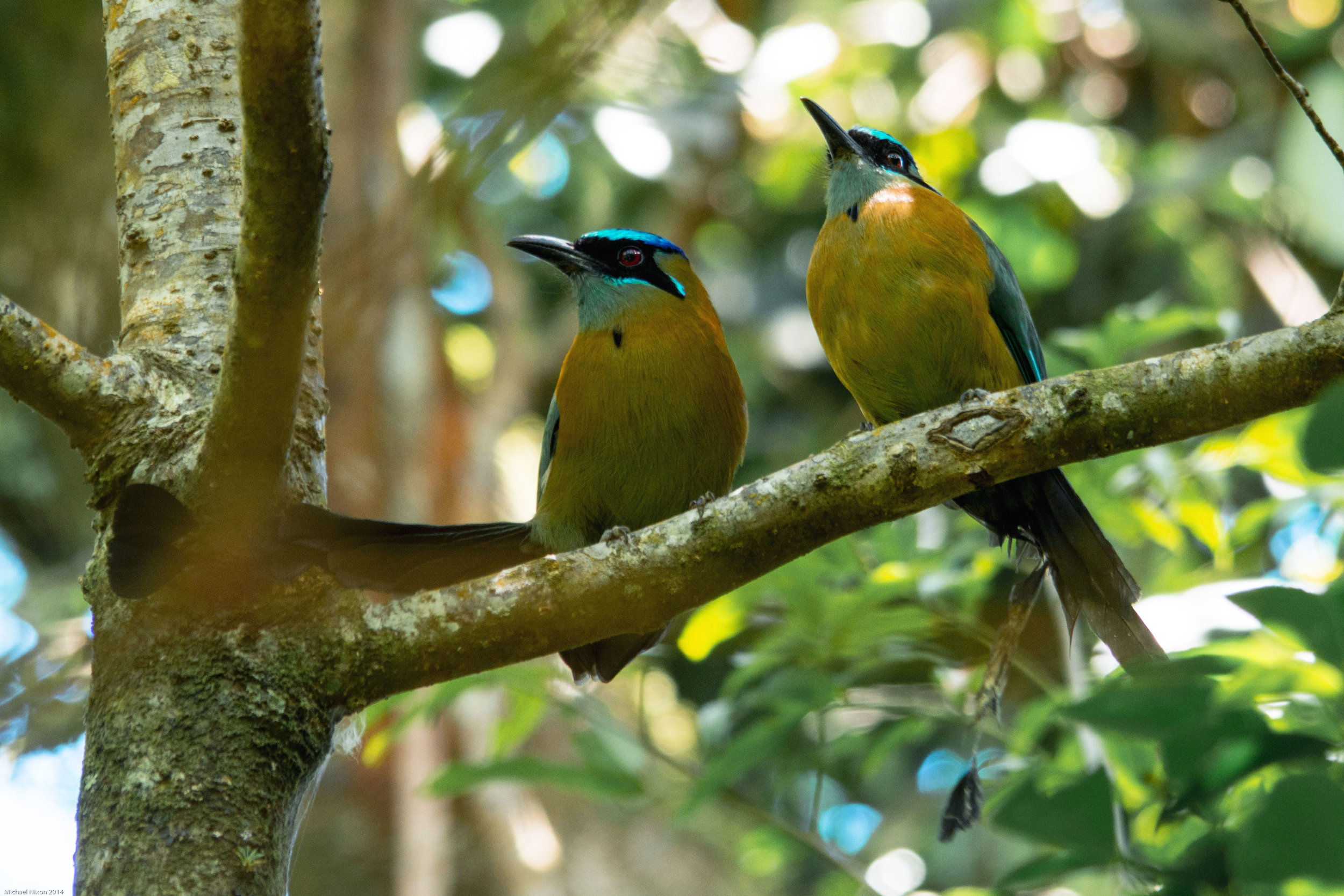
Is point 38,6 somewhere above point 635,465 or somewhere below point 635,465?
above

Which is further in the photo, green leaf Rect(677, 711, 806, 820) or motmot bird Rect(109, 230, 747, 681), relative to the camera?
motmot bird Rect(109, 230, 747, 681)

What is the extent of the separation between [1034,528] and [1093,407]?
1338 millimetres

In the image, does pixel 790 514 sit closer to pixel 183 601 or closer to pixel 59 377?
pixel 183 601

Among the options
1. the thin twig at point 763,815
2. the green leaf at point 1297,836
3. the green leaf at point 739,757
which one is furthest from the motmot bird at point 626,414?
the green leaf at point 1297,836

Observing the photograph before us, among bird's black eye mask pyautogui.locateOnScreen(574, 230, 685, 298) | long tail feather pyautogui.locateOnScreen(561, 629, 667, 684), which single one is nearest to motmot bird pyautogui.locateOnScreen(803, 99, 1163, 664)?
bird's black eye mask pyautogui.locateOnScreen(574, 230, 685, 298)

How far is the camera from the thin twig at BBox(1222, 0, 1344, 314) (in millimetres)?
2129

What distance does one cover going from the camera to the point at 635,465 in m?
3.72

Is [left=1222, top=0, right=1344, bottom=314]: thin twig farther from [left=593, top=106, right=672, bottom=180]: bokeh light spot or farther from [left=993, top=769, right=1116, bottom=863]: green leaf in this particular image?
[left=593, top=106, right=672, bottom=180]: bokeh light spot

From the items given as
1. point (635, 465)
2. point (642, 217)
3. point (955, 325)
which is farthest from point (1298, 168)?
point (642, 217)

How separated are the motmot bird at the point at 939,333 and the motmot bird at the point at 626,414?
0.45 meters

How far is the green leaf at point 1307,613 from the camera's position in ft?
4.48

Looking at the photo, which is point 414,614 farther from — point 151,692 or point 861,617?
point 861,617

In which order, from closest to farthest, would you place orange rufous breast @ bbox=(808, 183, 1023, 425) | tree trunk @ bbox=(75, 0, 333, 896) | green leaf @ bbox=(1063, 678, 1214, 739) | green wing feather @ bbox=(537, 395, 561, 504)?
green leaf @ bbox=(1063, 678, 1214, 739), tree trunk @ bbox=(75, 0, 333, 896), orange rufous breast @ bbox=(808, 183, 1023, 425), green wing feather @ bbox=(537, 395, 561, 504)

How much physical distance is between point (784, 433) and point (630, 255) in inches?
156
